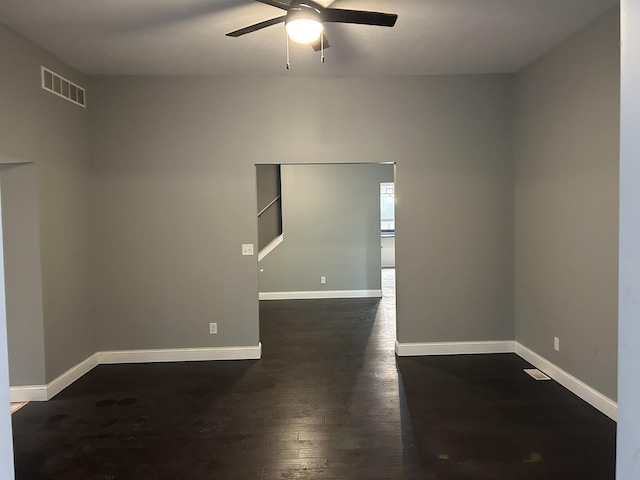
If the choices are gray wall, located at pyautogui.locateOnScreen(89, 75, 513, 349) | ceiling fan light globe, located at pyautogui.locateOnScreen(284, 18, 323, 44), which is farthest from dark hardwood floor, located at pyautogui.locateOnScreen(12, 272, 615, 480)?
ceiling fan light globe, located at pyautogui.locateOnScreen(284, 18, 323, 44)

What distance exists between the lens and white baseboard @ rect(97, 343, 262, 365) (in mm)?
4121

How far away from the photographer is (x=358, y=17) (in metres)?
2.29

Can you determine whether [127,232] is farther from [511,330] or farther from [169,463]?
[511,330]

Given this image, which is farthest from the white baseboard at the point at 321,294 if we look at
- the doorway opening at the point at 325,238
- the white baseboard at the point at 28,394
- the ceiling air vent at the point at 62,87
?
the ceiling air vent at the point at 62,87

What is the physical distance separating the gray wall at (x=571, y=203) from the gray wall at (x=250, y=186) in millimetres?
273

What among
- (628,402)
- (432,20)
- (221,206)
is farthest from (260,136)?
(628,402)

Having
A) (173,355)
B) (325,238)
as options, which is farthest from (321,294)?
(173,355)

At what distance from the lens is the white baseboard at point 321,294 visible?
288 inches

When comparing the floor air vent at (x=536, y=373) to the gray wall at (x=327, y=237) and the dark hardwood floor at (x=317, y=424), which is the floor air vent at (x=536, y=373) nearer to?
the dark hardwood floor at (x=317, y=424)

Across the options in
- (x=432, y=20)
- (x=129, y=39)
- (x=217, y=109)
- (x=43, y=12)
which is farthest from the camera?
(x=217, y=109)

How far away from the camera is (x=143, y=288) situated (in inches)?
161

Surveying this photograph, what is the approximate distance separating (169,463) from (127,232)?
2348mm

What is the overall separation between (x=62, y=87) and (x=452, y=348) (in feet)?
14.2

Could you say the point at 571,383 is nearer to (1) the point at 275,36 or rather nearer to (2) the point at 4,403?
(1) the point at 275,36
